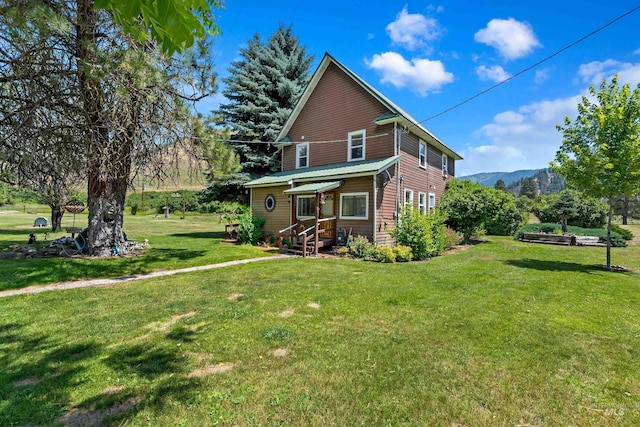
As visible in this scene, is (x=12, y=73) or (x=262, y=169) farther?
(x=262, y=169)

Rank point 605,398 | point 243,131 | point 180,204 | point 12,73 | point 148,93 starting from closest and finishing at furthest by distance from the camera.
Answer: point 605,398
point 12,73
point 148,93
point 243,131
point 180,204

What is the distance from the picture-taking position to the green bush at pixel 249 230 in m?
16.0

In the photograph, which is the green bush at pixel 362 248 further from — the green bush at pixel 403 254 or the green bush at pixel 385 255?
the green bush at pixel 403 254

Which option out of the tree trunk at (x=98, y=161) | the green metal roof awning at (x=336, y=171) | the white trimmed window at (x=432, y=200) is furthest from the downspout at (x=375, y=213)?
the tree trunk at (x=98, y=161)

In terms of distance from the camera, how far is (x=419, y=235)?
11898mm

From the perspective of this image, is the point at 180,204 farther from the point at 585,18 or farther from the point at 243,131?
the point at 585,18

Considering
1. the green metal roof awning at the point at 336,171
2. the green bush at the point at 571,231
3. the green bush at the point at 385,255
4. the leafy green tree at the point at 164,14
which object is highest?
the green metal roof awning at the point at 336,171

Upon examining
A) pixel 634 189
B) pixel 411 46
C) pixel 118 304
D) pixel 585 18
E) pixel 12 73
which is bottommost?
pixel 118 304

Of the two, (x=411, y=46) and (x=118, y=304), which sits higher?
(x=411, y=46)

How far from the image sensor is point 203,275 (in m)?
8.38

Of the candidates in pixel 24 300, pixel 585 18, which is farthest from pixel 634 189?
pixel 24 300

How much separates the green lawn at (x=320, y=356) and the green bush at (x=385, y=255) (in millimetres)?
4108

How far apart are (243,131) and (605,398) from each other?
2043 cm

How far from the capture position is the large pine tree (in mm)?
20438
